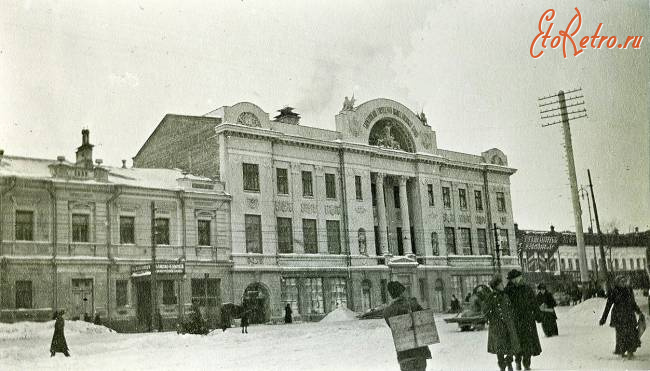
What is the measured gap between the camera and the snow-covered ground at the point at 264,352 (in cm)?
1137

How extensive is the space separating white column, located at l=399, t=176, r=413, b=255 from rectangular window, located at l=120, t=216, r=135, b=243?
13632mm

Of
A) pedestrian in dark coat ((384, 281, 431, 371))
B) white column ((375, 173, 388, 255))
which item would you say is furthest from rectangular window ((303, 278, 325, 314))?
pedestrian in dark coat ((384, 281, 431, 371))

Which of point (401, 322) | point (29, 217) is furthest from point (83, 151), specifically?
point (401, 322)

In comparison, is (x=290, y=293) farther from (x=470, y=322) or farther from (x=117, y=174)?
(x=117, y=174)

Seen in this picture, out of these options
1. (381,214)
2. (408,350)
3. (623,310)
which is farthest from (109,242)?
(381,214)

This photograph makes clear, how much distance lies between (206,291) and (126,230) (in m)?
3.85

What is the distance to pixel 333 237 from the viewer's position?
25469 millimetres

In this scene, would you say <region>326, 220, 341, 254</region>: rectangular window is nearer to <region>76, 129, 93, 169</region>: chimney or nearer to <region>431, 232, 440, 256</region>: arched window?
<region>431, 232, 440, 256</region>: arched window

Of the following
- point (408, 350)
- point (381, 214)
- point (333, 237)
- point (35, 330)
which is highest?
point (381, 214)

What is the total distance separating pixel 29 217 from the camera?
1347 cm

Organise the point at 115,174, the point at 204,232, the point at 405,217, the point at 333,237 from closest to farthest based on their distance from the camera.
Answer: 1. the point at 115,174
2. the point at 204,232
3. the point at 333,237
4. the point at 405,217

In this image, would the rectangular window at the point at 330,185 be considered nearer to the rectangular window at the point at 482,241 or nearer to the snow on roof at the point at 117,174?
the snow on roof at the point at 117,174

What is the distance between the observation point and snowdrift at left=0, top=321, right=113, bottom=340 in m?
12.0

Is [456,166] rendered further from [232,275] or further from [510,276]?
[510,276]
